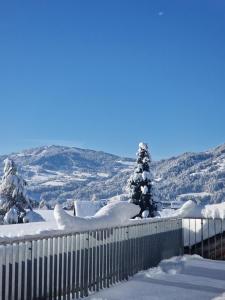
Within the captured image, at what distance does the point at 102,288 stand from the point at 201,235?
21.9 feet

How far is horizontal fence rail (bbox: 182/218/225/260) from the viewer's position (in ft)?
54.6

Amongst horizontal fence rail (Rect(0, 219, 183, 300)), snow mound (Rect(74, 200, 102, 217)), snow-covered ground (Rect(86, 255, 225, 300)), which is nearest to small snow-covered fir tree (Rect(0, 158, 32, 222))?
snow mound (Rect(74, 200, 102, 217))

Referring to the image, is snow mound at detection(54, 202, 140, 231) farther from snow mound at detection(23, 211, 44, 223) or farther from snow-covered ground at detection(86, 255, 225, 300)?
snow mound at detection(23, 211, 44, 223)

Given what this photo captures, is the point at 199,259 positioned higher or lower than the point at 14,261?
lower

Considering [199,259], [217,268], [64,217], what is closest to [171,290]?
[64,217]

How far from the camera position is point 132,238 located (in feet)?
40.7

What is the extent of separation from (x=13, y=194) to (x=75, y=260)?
42.5 metres

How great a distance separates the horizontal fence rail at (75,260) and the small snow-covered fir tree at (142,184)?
2952 centimetres

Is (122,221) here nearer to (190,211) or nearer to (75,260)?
(75,260)

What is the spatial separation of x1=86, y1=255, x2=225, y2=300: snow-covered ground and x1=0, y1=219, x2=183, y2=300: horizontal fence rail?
32 cm

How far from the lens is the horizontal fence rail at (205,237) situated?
656 inches

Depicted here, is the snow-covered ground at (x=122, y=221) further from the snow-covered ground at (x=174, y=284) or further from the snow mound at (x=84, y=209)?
the snow mound at (x=84, y=209)

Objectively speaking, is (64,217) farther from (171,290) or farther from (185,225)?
(185,225)

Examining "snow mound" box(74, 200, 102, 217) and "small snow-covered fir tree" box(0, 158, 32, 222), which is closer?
"snow mound" box(74, 200, 102, 217)
